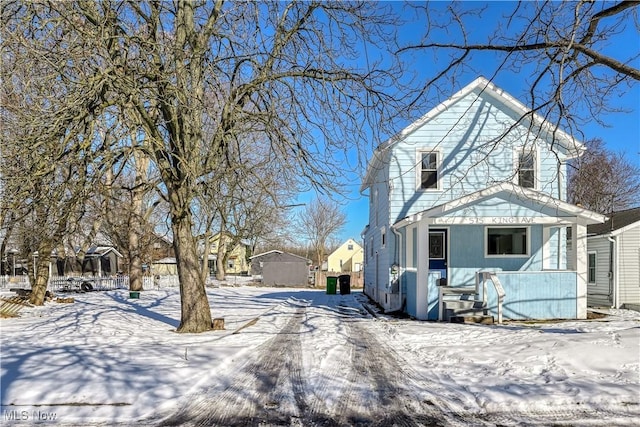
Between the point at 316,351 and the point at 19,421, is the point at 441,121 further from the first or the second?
the point at 19,421

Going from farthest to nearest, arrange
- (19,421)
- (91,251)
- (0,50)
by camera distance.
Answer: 1. (91,251)
2. (0,50)
3. (19,421)

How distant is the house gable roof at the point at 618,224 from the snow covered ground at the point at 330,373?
692 cm

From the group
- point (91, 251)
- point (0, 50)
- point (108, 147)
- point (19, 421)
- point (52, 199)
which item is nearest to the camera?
point (19, 421)

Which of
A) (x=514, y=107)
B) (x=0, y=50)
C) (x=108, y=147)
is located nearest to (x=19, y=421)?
(x=108, y=147)

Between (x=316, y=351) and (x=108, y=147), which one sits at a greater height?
(x=108, y=147)

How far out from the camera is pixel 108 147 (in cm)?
829

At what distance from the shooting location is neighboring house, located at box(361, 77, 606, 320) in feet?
38.3

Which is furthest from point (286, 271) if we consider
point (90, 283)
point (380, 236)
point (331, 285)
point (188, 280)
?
point (188, 280)

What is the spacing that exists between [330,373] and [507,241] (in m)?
8.65

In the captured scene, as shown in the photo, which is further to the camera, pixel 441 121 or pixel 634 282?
pixel 634 282

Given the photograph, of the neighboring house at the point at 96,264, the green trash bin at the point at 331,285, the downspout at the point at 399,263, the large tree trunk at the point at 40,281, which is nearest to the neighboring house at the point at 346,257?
the neighboring house at the point at 96,264

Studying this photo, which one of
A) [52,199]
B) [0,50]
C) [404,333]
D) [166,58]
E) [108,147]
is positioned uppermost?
[166,58]

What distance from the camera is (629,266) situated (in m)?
15.3

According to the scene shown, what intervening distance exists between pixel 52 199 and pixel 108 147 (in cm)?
129
